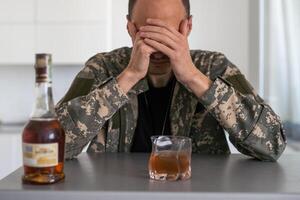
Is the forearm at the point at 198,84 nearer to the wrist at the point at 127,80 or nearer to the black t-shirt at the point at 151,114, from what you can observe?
the wrist at the point at 127,80

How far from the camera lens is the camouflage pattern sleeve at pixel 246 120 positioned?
871 millimetres

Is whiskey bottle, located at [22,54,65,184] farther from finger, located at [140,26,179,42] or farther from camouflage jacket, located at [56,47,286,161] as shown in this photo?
finger, located at [140,26,179,42]

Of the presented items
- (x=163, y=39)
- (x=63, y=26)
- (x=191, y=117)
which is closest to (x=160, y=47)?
(x=163, y=39)

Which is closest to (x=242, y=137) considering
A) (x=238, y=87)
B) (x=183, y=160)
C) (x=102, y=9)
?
(x=238, y=87)

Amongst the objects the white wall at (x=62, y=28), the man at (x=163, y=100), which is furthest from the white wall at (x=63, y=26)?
the man at (x=163, y=100)

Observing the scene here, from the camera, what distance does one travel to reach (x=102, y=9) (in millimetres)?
2613

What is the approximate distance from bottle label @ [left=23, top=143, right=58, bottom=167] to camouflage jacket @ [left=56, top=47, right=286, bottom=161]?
268 mm

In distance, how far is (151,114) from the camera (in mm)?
1177

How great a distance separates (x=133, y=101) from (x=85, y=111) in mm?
243

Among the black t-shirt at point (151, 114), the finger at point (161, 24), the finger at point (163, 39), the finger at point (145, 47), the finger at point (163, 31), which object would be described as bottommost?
the black t-shirt at point (151, 114)

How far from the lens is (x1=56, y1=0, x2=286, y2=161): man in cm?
90

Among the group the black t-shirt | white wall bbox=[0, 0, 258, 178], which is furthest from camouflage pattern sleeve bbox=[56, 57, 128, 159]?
white wall bbox=[0, 0, 258, 178]

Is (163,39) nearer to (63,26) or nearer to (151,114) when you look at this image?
(151,114)

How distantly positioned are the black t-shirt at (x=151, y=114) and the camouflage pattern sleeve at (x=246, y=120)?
262 mm
